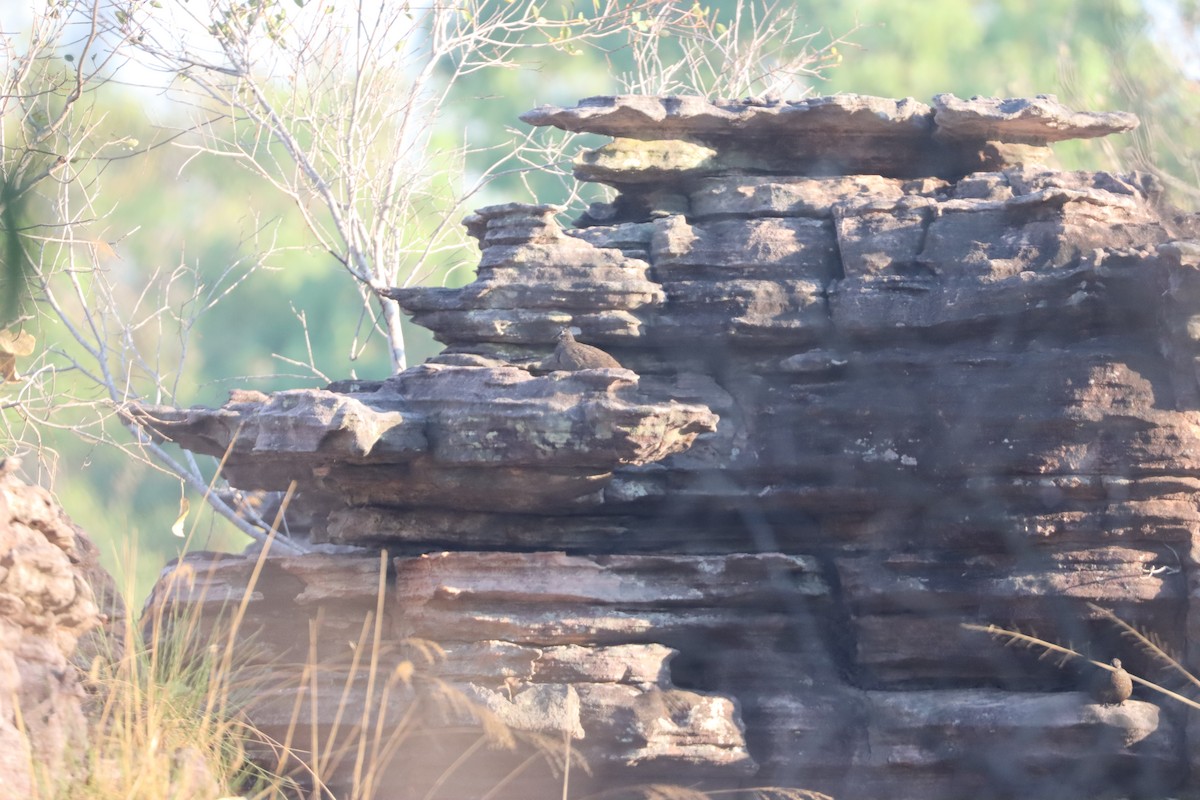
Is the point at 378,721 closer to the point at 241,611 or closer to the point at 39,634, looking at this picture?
the point at 39,634

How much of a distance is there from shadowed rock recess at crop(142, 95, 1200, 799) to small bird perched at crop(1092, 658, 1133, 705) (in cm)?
7

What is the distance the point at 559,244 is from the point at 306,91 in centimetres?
470

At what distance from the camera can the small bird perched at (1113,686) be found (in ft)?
17.9

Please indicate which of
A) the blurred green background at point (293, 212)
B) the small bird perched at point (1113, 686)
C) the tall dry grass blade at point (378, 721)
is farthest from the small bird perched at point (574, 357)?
the blurred green background at point (293, 212)

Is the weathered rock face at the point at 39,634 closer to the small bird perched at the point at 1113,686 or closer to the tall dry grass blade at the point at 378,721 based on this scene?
the tall dry grass blade at the point at 378,721

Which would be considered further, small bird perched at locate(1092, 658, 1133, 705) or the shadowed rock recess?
the shadowed rock recess

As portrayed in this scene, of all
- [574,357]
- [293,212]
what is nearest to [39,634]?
[574,357]

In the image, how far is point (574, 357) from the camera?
19.4 feet

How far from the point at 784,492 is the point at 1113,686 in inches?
69.2

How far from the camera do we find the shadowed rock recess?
5578mm

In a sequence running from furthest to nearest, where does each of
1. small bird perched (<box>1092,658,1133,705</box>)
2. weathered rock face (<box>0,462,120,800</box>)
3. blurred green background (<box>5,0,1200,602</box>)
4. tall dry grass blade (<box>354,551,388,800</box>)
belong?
blurred green background (<box>5,0,1200,602</box>) < small bird perched (<box>1092,658,1133,705</box>) < tall dry grass blade (<box>354,551,388,800</box>) < weathered rock face (<box>0,462,120,800</box>)

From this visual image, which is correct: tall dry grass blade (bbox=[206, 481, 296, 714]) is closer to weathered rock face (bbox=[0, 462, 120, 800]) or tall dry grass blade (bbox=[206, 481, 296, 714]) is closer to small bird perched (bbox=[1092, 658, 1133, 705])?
weathered rock face (bbox=[0, 462, 120, 800])

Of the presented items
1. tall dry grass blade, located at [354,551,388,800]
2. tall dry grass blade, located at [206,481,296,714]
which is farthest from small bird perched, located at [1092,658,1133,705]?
tall dry grass blade, located at [206,481,296,714]

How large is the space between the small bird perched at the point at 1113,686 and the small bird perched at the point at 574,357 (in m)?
2.71
